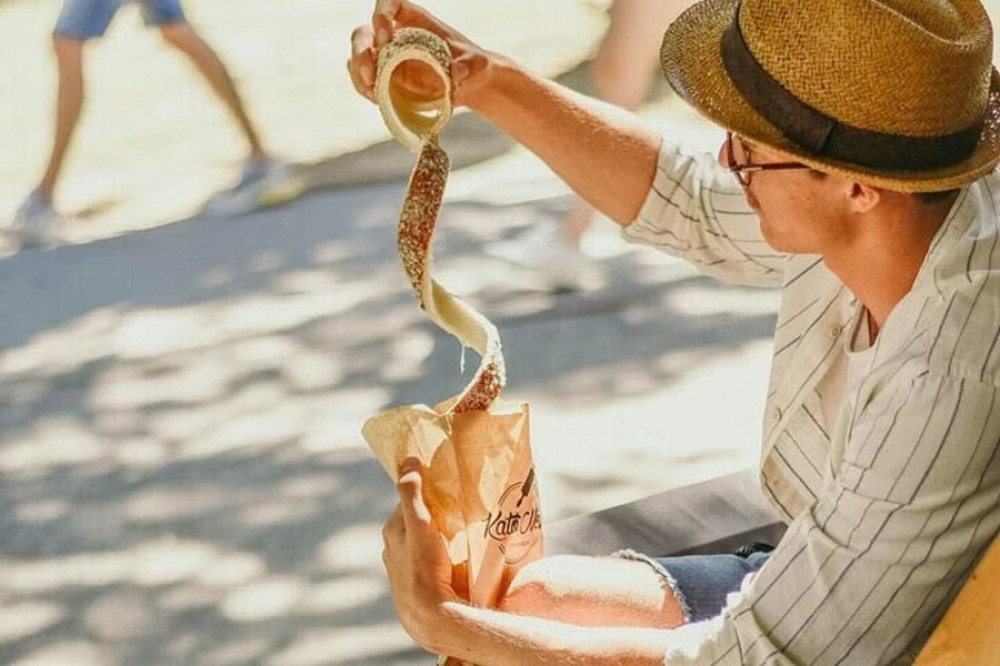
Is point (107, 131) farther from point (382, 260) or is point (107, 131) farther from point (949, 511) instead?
point (949, 511)

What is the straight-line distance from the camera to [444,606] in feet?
5.70

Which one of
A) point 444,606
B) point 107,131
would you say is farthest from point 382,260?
point 444,606

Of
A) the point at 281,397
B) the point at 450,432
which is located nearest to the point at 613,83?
the point at 281,397

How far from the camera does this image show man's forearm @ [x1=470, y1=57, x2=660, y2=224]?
210cm

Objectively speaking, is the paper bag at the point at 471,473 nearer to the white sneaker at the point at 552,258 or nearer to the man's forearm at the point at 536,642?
the man's forearm at the point at 536,642

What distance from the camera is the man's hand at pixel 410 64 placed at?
1907 mm

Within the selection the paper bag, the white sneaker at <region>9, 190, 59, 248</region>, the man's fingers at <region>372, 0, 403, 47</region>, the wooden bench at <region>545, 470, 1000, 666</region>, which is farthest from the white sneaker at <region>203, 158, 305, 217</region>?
the paper bag

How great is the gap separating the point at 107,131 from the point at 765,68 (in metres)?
3.86

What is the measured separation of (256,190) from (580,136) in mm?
2695

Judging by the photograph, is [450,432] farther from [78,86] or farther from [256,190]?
[78,86]

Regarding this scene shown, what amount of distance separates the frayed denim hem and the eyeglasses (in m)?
0.52

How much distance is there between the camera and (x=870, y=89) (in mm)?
1546

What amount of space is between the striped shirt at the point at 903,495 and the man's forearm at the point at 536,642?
0.06 meters

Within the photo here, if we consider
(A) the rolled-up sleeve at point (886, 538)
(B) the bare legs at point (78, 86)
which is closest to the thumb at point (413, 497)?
(A) the rolled-up sleeve at point (886, 538)
